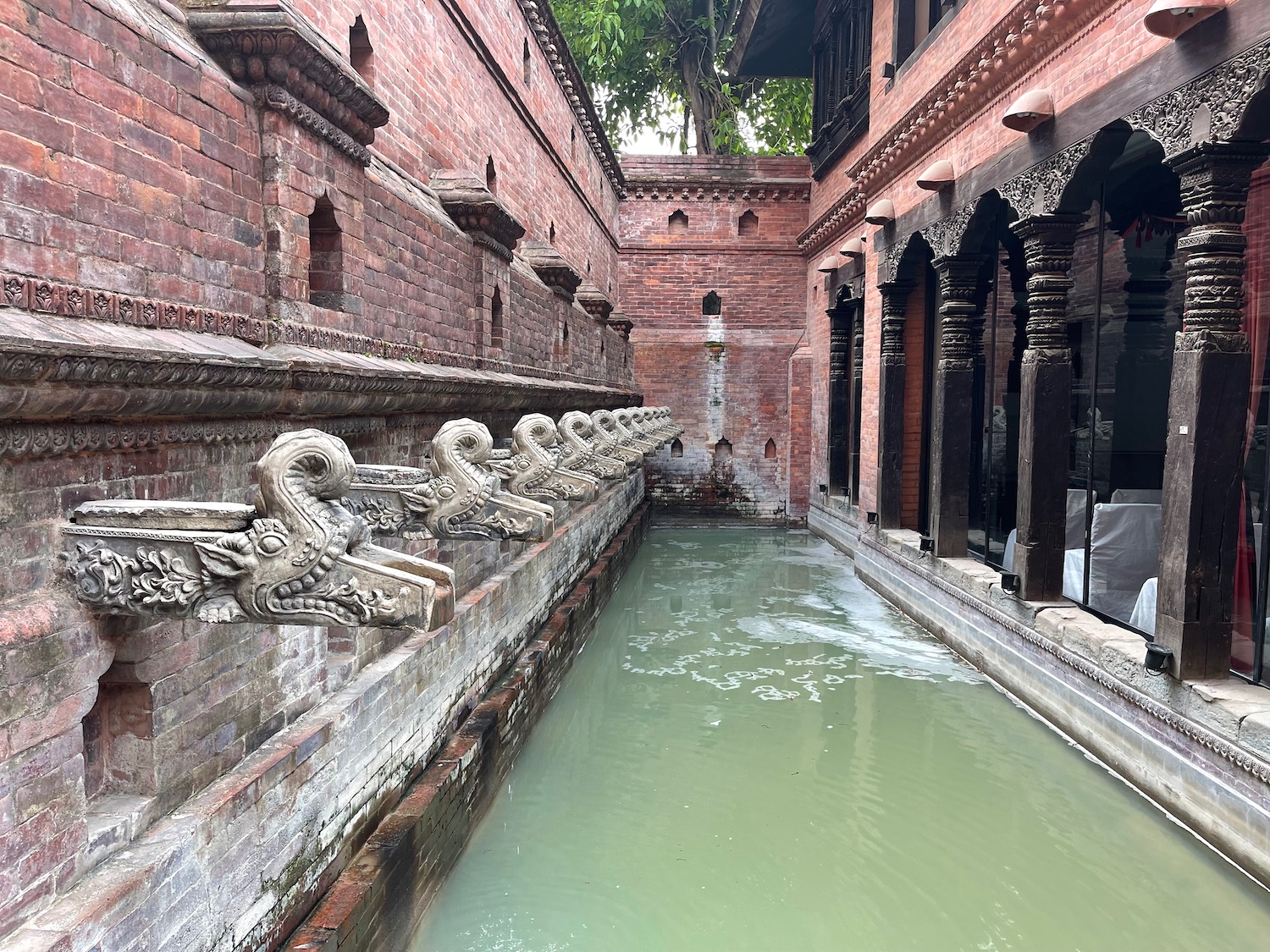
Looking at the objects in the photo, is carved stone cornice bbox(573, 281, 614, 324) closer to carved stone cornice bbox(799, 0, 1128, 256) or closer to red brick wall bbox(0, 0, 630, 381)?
carved stone cornice bbox(799, 0, 1128, 256)

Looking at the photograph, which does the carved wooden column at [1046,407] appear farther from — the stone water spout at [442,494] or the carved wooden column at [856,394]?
the carved wooden column at [856,394]

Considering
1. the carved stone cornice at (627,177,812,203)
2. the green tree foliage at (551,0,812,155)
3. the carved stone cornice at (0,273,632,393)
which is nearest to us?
the carved stone cornice at (0,273,632,393)

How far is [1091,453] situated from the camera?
6781 mm

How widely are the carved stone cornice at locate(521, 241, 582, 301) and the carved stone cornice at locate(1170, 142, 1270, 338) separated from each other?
7081 mm

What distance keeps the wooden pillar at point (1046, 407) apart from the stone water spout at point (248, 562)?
5.95 m

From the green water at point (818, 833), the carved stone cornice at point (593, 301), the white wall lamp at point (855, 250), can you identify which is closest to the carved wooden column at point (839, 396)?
the white wall lamp at point (855, 250)

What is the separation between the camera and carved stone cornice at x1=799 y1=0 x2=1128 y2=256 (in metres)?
6.62

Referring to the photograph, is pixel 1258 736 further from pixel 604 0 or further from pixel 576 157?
pixel 604 0

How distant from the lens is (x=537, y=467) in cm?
586

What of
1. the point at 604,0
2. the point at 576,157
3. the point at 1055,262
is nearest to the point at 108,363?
the point at 1055,262

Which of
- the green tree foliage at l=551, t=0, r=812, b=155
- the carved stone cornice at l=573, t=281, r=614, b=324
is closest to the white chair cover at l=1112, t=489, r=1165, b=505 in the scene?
the carved stone cornice at l=573, t=281, r=614, b=324

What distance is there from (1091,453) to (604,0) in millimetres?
17779

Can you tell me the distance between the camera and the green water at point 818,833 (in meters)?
4.34

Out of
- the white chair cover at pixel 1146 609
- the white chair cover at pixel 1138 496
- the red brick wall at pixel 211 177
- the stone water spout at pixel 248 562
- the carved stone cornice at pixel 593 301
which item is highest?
the carved stone cornice at pixel 593 301
